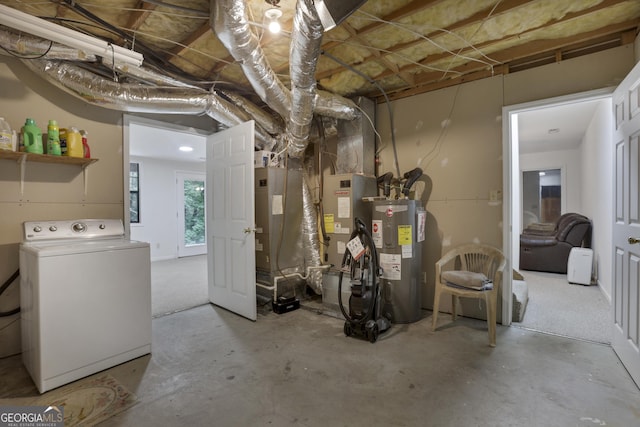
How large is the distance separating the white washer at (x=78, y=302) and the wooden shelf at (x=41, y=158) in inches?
20.8

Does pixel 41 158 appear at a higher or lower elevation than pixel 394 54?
lower

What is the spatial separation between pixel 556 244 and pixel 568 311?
229 cm

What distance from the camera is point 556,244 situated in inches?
204

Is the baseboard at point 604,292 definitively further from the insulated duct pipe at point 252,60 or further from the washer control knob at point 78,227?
the washer control knob at point 78,227

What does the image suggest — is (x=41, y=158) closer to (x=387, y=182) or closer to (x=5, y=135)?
(x=5, y=135)

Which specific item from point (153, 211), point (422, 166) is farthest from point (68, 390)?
point (153, 211)

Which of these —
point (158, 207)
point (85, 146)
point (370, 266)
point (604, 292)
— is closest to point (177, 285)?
point (85, 146)

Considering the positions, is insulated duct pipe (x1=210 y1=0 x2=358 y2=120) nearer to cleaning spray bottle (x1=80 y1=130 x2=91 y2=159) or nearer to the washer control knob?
cleaning spray bottle (x1=80 y1=130 x2=91 y2=159)

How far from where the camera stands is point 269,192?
3561 millimetres

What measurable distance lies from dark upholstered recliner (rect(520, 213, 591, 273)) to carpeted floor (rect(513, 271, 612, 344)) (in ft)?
2.11

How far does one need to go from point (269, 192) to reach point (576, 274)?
477cm

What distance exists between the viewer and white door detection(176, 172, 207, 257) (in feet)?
24.8

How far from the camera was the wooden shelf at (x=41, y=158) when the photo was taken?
2270 mm

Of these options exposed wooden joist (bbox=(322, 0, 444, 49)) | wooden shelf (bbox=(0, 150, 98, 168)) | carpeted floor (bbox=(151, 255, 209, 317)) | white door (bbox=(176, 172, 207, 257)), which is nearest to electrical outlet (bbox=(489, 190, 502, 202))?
exposed wooden joist (bbox=(322, 0, 444, 49))
